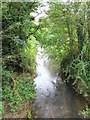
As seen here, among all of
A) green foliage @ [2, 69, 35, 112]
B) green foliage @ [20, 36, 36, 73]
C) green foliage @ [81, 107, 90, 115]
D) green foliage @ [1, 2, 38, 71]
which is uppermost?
green foliage @ [1, 2, 38, 71]

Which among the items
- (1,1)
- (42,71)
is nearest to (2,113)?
(1,1)

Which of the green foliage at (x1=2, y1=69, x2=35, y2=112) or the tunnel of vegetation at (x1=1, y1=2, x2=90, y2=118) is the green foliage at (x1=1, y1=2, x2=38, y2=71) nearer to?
the tunnel of vegetation at (x1=1, y1=2, x2=90, y2=118)

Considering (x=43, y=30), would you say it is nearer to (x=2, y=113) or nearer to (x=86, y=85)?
(x=86, y=85)

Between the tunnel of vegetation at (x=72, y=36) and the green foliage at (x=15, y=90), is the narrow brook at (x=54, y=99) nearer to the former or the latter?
the tunnel of vegetation at (x=72, y=36)

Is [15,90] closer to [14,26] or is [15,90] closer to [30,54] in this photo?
[14,26]

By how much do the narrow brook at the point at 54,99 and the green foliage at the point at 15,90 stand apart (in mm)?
665

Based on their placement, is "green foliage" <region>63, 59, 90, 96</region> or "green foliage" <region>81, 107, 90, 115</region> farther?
"green foliage" <region>63, 59, 90, 96</region>

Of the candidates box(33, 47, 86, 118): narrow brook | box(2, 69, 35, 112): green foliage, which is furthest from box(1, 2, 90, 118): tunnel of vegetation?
box(33, 47, 86, 118): narrow brook

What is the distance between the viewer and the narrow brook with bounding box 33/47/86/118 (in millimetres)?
6277

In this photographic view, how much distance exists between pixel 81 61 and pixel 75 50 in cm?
109

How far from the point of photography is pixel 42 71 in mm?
9258

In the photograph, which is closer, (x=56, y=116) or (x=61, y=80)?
(x=56, y=116)

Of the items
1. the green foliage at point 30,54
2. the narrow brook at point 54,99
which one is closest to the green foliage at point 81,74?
the narrow brook at point 54,99

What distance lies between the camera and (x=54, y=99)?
7086 millimetres
